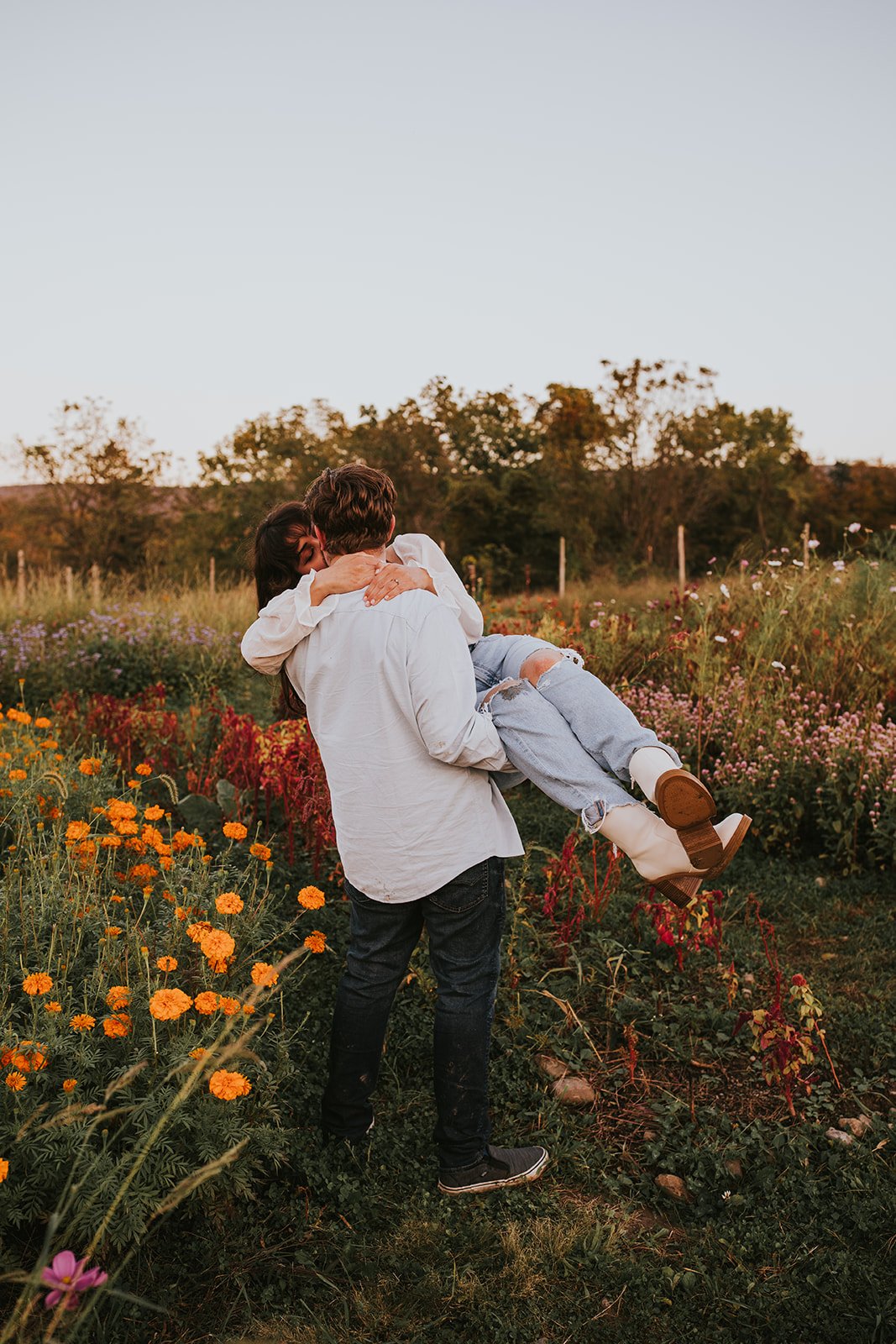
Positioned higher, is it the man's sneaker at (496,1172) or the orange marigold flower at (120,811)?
the orange marigold flower at (120,811)

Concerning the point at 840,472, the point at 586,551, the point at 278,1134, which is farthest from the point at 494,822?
the point at 840,472

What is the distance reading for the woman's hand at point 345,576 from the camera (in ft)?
7.84

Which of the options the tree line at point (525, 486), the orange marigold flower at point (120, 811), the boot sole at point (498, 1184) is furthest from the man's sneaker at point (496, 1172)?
the tree line at point (525, 486)

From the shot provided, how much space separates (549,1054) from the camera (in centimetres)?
326

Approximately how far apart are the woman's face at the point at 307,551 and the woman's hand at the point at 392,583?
1.06 ft

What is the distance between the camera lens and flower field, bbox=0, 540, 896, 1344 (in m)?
2.10

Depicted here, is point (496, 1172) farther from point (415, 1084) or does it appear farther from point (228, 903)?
point (228, 903)

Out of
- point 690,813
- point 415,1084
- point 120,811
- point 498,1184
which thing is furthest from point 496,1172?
point 120,811

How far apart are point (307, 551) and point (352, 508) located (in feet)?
1.05

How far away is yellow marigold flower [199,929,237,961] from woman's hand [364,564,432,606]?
2.76 feet

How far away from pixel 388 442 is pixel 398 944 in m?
23.1

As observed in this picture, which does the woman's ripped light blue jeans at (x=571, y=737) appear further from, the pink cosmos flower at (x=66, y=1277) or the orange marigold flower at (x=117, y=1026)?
the pink cosmos flower at (x=66, y=1277)

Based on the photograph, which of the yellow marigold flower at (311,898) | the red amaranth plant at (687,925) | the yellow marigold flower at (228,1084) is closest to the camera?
the yellow marigold flower at (228,1084)

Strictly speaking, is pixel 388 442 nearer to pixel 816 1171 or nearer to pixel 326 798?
pixel 326 798
